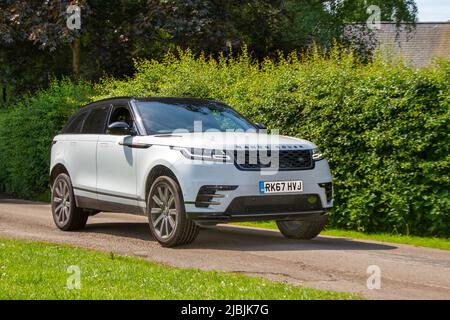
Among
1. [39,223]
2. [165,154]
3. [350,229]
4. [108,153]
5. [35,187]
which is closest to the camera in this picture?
[165,154]

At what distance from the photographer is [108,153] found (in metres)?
11.2

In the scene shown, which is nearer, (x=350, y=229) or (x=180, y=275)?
(x=180, y=275)

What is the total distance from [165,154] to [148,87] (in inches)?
284

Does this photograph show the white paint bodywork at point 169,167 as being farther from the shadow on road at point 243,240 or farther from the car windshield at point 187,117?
the shadow on road at point 243,240

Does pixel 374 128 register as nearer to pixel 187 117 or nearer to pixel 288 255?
pixel 187 117

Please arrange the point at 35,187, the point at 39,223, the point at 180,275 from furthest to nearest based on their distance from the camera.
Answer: the point at 35,187, the point at 39,223, the point at 180,275

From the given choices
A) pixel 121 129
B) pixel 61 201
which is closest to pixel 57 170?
pixel 61 201

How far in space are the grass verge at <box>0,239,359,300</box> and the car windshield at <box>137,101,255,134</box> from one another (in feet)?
7.10

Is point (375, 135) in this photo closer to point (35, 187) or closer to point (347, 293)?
point (347, 293)

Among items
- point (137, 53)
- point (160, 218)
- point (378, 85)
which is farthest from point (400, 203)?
point (137, 53)

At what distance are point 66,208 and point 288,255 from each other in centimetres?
427

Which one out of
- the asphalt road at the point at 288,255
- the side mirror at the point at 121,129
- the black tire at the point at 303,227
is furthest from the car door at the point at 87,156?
the black tire at the point at 303,227

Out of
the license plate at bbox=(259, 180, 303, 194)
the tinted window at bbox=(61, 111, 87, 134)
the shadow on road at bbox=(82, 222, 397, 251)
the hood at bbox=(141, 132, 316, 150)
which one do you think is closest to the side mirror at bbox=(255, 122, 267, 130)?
the hood at bbox=(141, 132, 316, 150)

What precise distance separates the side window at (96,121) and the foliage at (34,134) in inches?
265
